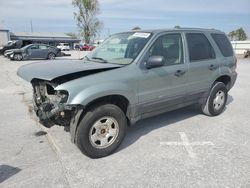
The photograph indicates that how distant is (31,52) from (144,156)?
20.0 meters

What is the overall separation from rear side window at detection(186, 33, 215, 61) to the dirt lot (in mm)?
1370

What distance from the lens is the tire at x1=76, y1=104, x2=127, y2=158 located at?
3.40 meters

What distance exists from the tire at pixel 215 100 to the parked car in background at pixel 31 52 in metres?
19.1

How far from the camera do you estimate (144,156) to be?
369cm

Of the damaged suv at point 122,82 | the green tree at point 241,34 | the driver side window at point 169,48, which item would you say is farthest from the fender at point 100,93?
the green tree at point 241,34

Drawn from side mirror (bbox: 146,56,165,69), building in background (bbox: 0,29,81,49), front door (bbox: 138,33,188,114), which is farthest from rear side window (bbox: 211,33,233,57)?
building in background (bbox: 0,29,81,49)

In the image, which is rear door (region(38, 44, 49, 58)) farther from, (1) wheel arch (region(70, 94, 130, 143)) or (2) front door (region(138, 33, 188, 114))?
(1) wheel arch (region(70, 94, 130, 143))

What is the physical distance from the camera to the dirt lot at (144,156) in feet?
10.1

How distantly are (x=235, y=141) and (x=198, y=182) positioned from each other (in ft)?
5.20

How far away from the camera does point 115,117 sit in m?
3.65

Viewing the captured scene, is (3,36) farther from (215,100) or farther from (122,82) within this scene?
(122,82)

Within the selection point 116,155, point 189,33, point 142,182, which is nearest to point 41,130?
point 116,155

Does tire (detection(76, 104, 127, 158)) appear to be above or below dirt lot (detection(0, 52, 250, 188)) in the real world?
above

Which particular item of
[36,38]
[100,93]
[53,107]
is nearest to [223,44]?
[100,93]
